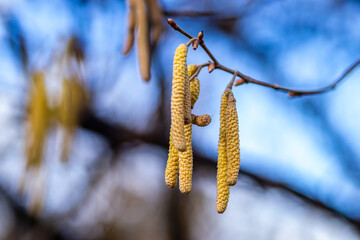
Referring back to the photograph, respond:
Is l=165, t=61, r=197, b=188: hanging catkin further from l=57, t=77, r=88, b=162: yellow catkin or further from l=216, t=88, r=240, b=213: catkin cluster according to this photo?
l=57, t=77, r=88, b=162: yellow catkin

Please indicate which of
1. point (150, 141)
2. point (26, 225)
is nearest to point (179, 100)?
point (150, 141)

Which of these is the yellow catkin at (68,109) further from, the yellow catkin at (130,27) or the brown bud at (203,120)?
the brown bud at (203,120)

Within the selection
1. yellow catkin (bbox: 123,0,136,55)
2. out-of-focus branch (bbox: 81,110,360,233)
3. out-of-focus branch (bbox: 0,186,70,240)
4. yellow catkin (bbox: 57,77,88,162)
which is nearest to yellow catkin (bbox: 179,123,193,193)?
yellow catkin (bbox: 123,0,136,55)

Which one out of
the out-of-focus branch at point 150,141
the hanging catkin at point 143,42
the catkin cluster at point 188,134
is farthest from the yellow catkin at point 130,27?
the out-of-focus branch at point 150,141

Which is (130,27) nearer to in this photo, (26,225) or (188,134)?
(188,134)

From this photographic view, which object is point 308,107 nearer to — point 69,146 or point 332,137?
point 332,137

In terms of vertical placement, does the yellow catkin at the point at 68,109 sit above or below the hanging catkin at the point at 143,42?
below
